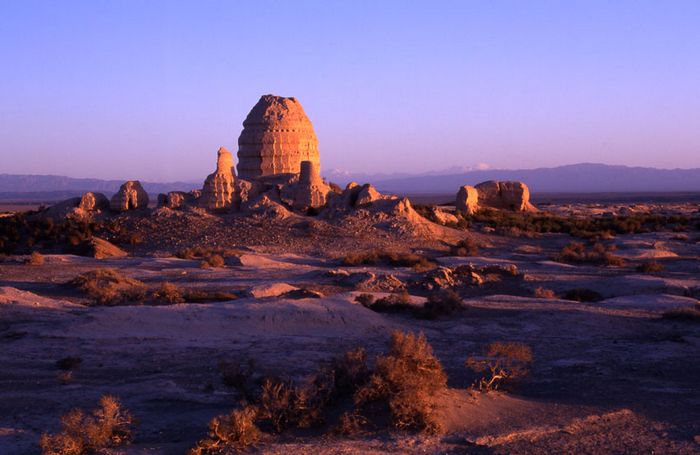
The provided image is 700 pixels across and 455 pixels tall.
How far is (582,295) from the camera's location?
13633 millimetres

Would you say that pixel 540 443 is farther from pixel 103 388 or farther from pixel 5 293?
pixel 5 293

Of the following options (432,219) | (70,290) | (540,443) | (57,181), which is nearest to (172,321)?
(70,290)

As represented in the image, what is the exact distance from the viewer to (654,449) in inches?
203

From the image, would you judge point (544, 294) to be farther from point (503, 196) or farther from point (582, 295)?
point (503, 196)

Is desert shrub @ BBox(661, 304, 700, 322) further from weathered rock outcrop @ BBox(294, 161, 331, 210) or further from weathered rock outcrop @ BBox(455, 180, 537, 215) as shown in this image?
weathered rock outcrop @ BBox(455, 180, 537, 215)

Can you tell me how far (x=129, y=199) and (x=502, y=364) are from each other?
1922 cm

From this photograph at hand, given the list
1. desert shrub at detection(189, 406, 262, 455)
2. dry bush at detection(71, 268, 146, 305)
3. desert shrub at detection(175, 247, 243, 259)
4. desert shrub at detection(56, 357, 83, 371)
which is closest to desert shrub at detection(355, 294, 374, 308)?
dry bush at detection(71, 268, 146, 305)

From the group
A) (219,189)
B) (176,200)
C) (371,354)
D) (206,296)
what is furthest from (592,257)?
(176,200)

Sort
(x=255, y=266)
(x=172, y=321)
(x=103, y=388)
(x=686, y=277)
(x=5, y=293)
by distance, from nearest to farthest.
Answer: (x=103, y=388)
(x=172, y=321)
(x=5, y=293)
(x=686, y=277)
(x=255, y=266)

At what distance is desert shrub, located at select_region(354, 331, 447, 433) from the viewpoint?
5426mm

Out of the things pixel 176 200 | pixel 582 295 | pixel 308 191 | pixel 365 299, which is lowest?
pixel 582 295

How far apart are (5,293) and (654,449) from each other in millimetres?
10067

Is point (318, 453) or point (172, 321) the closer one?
point (318, 453)

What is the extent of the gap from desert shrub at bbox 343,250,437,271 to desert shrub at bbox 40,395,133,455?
41.9ft
